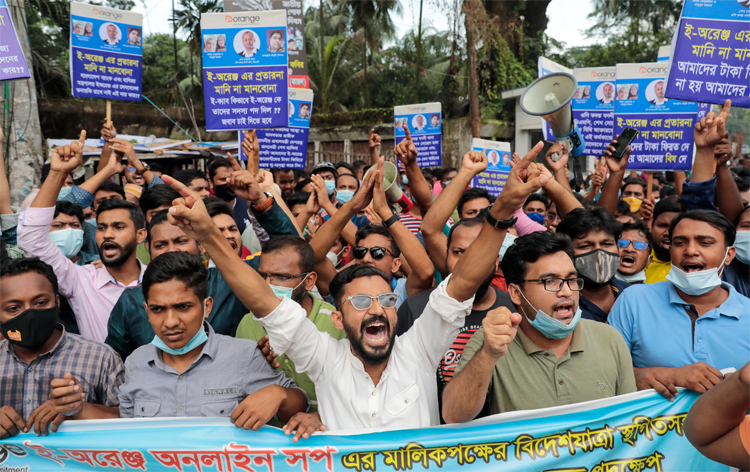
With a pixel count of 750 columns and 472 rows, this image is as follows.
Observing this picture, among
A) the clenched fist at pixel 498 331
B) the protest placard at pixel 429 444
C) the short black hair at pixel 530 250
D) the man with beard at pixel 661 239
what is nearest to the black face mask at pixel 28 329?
the protest placard at pixel 429 444

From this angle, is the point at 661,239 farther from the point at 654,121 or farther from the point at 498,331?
the point at 498,331

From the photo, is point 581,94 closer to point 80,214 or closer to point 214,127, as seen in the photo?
point 214,127

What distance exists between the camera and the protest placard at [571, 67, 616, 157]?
8.40 m

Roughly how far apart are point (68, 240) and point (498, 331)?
3999 mm

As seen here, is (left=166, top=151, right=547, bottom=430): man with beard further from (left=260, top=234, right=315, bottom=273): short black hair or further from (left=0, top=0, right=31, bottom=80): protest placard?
(left=0, top=0, right=31, bottom=80): protest placard

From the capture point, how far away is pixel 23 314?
2.95 meters

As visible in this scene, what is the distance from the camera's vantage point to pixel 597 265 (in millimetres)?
3543

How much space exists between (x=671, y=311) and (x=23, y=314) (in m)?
3.34

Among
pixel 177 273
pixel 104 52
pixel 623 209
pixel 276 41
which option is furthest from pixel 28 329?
pixel 623 209

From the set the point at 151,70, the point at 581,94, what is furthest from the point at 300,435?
the point at 151,70

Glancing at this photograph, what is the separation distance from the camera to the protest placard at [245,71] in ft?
21.5

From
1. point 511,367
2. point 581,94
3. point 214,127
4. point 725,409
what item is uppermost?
point 581,94

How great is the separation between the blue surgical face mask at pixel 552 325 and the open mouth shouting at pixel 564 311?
0.07 ft

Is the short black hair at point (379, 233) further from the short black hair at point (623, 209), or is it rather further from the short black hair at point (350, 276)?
the short black hair at point (623, 209)
